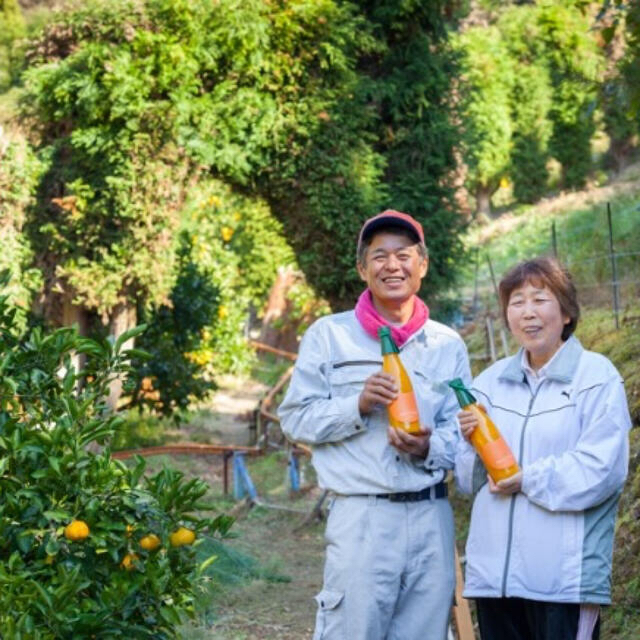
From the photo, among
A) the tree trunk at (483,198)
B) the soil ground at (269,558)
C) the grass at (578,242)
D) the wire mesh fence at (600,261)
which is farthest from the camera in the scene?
the tree trunk at (483,198)

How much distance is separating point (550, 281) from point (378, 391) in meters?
0.58

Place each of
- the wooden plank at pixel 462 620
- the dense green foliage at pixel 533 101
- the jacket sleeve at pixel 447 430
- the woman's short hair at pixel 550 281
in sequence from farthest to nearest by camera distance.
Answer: the dense green foliage at pixel 533 101 → the wooden plank at pixel 462 620 → the jacket sleeve at pixel 447 430 → the woman's short hair at pixel 550 281

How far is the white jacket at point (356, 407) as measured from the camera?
3.63 meters

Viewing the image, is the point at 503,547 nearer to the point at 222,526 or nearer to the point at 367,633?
the point at 367,633

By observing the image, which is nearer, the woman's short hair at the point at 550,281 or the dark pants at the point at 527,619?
the dark pants at the point at 527,619

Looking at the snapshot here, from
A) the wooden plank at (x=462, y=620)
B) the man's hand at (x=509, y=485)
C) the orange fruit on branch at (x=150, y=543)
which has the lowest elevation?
the wooden plank at (x=462, y=620)

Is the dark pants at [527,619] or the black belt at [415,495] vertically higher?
the black belt at [415,495]

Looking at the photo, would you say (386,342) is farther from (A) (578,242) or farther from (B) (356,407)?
(A) (578,242)

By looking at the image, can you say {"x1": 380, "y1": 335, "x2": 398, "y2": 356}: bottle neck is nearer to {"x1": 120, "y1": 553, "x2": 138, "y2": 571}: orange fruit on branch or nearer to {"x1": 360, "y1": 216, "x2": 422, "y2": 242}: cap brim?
{"x1": 360, "y1": 216, "x2": 422, "y2": 242}: cap brim

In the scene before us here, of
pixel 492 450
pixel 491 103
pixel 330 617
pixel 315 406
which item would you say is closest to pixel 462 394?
pixel 492 450

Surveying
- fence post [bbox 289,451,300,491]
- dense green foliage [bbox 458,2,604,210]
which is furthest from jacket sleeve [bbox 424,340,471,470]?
dense green foliage [bbox 458,2,604,210]

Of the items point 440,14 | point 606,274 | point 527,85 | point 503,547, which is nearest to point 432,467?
point 503,547

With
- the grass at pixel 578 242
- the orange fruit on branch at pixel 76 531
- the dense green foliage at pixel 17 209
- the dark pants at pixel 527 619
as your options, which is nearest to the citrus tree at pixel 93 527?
the orange fruit on branch at pixel 76 531

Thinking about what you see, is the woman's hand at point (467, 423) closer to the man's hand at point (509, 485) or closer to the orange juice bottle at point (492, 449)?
the orange juice bottle at point (492, 449)
